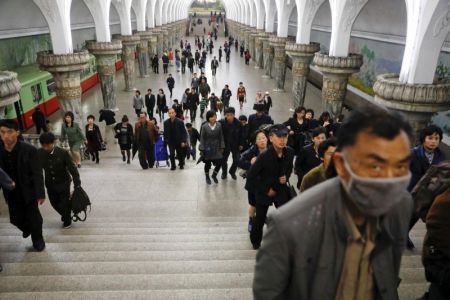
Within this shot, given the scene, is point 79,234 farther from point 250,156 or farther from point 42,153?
point 250,156

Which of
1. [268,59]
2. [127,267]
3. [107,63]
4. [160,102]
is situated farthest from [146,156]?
[268,59]

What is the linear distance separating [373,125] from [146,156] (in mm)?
6771

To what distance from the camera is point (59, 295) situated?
8.41ft

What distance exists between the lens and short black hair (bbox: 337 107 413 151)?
1021mm

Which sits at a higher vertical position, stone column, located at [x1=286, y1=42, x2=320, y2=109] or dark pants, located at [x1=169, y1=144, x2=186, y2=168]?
stone column, located at [x1=286, y1=42, x2=320, y2=109]

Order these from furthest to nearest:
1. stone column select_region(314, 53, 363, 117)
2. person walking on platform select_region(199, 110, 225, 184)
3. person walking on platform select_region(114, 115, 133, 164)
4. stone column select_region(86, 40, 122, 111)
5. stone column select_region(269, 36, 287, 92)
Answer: stone column select_region(269, 36, 287, 92), stone column select_region(86, 40, 122, 111), stone column select_region(314, 53, 363, 117), person walking on platform select_region(114, 115, 133, 164), person walking on platform select_region(199, 110, 225, 184)

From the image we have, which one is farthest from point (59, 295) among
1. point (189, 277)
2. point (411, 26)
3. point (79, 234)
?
point (411, 26)

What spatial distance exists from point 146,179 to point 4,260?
3.27m

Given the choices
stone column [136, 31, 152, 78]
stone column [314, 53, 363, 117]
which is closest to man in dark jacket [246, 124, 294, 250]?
stone column [314, 53, 363, 117]

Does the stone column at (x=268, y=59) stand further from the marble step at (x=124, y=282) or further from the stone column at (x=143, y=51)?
the marble step at (x=124, y=282)

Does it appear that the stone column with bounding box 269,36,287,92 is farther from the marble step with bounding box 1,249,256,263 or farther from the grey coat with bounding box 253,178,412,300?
the grey coat with bounding box 253,178,412,300

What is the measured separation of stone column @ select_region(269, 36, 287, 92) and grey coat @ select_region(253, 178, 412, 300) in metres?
15.6

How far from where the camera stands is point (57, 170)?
3955mm

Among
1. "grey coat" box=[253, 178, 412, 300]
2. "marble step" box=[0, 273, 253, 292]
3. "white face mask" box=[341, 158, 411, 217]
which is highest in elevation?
"white face mask" box=[341, 158, 411, 217]
